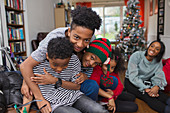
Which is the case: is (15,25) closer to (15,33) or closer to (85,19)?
(15,33)

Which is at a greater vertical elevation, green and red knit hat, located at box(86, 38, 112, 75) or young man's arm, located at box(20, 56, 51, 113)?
green and red knit hat, located at box(86, 38, 112, 75)

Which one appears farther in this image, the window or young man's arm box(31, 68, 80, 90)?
the window

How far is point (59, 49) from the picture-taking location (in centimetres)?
100

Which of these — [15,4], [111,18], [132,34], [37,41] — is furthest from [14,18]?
[111,18]

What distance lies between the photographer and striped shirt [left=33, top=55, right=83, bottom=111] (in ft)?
3.68

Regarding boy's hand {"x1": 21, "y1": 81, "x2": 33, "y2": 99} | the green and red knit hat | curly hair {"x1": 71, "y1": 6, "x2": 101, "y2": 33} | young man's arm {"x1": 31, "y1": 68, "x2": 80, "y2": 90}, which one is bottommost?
boy's hand {"x1": 21, "y1": 81, "x2": 33, "y2": 99}

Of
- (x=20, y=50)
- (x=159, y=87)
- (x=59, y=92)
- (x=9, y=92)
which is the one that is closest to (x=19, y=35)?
(x=20, y=50)

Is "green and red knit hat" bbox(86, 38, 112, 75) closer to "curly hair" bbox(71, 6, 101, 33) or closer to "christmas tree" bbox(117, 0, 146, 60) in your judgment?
"curly hair" bbox(71, 6, 101, 33)

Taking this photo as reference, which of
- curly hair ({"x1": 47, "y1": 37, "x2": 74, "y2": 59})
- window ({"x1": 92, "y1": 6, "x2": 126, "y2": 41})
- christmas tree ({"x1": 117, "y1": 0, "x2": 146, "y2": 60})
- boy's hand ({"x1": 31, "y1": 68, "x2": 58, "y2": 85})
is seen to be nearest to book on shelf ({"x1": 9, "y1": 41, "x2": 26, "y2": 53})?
boy's hand ({"x1": 31, "y1": 68, "x2": 58, "y2": 85})

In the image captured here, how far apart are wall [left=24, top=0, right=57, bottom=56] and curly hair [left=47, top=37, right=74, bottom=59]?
3.13 meters

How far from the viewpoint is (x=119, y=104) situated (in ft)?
5.86

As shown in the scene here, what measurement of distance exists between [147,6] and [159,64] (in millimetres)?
7304

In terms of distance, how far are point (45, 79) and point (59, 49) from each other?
0.27 metres

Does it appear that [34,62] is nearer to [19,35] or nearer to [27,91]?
[27,91]
